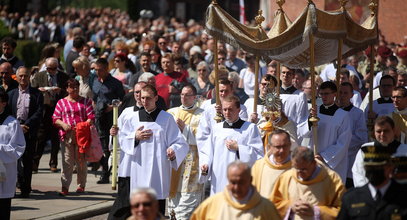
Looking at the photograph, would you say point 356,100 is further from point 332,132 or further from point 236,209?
point 236,209

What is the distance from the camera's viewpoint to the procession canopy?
42.3ft

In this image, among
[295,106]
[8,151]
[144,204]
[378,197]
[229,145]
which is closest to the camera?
[144,204]

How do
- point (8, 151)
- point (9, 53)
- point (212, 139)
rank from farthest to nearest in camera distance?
point (9, 53) < point (8, 151) < point (212, 139)

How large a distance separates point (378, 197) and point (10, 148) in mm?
5591

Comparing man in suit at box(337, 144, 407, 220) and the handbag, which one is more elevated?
the handbag

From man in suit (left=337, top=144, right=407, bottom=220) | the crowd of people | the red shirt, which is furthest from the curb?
man in suit (left=337, top=144, right=407, bottom=220)

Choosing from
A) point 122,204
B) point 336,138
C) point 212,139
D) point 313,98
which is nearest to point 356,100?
point 336,138

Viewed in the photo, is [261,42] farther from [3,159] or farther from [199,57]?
[199,57]

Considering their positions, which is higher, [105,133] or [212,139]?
[105,133]

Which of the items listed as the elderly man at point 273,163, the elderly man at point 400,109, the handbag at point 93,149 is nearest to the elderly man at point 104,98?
the handbag at point 93,149

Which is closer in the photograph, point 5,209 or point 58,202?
point 5,209

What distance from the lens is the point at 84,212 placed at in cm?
1422

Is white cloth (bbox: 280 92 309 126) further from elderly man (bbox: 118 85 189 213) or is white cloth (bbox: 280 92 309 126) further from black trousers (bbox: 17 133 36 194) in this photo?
black trousers (bbox: 17 133 36 194)

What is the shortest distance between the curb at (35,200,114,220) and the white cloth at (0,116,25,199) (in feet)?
3.37
